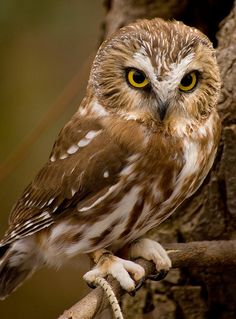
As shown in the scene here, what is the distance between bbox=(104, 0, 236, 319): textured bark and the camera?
A: 338 centimetres

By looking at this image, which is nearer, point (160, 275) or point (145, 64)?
point (145, 64)

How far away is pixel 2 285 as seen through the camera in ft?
11.0

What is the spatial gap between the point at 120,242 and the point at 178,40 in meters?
0.68

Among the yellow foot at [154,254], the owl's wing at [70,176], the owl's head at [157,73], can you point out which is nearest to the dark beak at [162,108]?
the owl's head at [157,73]

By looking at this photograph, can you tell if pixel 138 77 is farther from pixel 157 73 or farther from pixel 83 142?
pixel 83 142

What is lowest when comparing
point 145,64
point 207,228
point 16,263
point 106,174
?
point 207,228

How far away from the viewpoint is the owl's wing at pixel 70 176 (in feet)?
9.83

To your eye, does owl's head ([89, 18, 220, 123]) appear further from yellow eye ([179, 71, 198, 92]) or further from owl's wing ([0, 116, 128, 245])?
owl's wing ([0, 116, 128, 245])

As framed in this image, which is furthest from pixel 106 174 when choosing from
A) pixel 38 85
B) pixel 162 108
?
pixel 38 85

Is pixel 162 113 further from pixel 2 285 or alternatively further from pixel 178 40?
pixel 2 285

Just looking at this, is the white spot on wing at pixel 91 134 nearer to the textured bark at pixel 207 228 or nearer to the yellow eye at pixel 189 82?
the yellow eye at pixel 189 82

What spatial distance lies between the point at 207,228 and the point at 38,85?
147cm

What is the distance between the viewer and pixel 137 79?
2.91 m

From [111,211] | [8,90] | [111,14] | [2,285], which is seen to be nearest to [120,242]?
[111,211]
